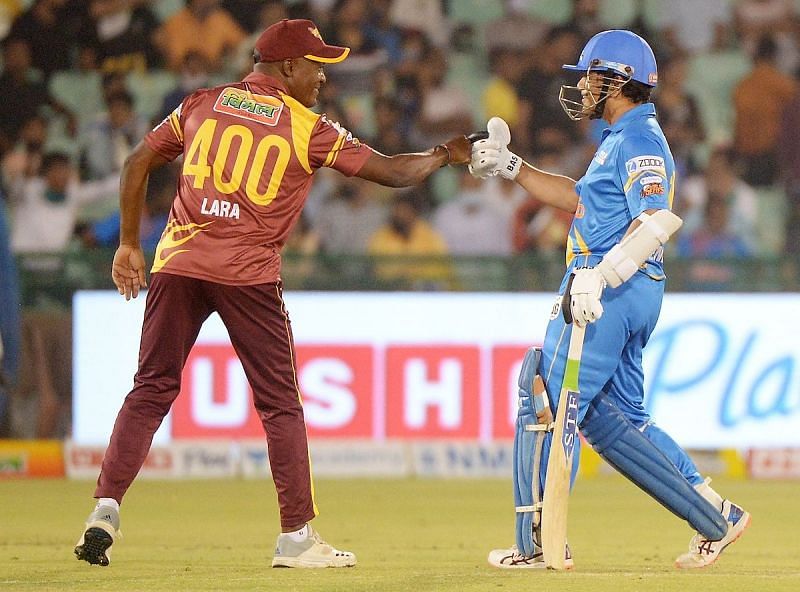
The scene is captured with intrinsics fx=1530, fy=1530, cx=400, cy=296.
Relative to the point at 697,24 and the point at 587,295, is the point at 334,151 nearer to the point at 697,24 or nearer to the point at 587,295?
the point at 587,295

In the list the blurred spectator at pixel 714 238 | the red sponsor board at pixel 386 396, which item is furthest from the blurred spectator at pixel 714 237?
the red sponsor board at pixel 386 396

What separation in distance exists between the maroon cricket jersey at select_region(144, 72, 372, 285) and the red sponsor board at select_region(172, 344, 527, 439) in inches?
186

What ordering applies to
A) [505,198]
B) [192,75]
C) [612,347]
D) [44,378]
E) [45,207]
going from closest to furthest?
[612,347], [44,378], [45,207], [505,198], [192,75]

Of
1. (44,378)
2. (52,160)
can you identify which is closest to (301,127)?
(44,378)

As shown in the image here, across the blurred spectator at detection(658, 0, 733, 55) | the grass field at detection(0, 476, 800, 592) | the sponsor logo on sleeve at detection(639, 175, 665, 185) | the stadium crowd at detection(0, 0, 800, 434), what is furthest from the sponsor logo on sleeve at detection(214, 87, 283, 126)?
the blurred spectator at detection(658, 0, 733, 55)

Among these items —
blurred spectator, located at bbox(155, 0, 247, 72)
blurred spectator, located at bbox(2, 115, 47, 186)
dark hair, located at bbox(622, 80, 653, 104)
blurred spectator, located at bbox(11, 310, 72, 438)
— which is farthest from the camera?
blurred spectator, located at bbox(155, 0, 247, 72)

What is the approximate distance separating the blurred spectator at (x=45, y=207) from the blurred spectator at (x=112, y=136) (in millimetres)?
322

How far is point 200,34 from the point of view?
1326cm

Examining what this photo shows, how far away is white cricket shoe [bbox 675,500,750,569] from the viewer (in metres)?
6.08

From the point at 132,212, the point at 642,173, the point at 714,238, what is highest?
the point at 642,173

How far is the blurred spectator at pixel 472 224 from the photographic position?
12.4m

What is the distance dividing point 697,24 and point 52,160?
19.5 feet

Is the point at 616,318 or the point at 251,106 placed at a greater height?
the point at 251,106

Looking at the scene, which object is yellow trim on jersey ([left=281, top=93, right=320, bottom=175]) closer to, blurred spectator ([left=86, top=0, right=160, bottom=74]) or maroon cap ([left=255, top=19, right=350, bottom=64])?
maroon cap ([left=255, top=19, right=350, bottom=64])
